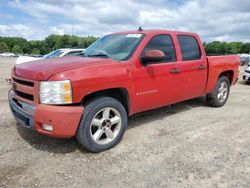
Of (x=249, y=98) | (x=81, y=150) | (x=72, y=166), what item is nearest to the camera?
(x=72, y=166)

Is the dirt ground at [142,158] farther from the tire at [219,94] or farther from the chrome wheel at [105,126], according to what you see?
the tire at [219,94]

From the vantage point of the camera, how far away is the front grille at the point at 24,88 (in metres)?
3.56

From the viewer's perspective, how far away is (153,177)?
317 cm

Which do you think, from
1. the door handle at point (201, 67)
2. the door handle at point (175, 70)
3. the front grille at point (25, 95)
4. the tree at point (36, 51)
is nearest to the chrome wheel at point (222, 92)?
the door handle at point (201, 67)

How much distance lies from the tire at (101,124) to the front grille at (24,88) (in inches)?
30.8

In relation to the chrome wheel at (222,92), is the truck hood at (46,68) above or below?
above

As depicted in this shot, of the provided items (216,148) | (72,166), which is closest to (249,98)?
(216,148)

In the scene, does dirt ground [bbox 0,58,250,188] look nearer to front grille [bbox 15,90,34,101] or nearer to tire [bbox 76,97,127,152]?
tire [bbox 76,97,127,152]

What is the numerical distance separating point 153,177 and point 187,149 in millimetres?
1023

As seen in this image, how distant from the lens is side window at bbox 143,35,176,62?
4672 millimetres

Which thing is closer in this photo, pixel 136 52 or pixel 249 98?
pixel 136 52

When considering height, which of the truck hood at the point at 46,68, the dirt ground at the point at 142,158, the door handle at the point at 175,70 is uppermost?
the truck hood at the point at 46,68

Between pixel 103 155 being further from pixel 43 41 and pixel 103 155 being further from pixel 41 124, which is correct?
pixel 43 41

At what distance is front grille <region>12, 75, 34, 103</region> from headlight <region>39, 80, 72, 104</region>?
24 centimetres
